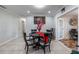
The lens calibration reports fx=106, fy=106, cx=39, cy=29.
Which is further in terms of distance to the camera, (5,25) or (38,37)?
(5,25)

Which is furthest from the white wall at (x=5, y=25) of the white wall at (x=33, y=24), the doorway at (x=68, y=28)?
the doorway at (x=68, y=28)

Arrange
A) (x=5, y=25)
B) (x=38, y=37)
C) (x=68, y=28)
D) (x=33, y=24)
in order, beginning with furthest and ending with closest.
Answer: (x=33, y=24) < (x=68, y=28) < (x=5, y=25) < (x=38, y=37)

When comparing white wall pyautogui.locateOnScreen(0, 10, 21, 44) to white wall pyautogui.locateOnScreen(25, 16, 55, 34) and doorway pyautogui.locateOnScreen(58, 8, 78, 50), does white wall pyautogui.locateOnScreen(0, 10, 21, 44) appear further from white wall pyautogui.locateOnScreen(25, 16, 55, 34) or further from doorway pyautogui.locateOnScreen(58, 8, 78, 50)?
doorway pyautogui.locateOnScreen(58, 8, 78, 50)

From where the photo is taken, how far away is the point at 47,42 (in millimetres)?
4719

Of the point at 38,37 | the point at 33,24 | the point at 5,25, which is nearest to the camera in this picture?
the point at 38,37

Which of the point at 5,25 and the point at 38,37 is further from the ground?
the point at 5,25

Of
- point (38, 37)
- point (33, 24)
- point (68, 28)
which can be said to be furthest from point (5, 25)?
point (68, 28)

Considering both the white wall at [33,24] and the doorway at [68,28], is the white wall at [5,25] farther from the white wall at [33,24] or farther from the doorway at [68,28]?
the doorway at [68,28]

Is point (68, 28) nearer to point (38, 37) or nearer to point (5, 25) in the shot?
point (38, 37)

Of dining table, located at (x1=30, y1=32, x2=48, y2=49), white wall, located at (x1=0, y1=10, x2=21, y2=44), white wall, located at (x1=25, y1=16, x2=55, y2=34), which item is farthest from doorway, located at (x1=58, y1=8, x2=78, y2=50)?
white wall, located at (x1=0, y1=10, x2=21, y2=44)
